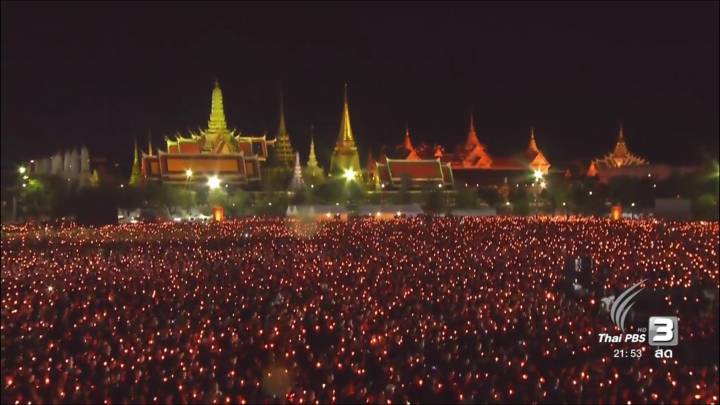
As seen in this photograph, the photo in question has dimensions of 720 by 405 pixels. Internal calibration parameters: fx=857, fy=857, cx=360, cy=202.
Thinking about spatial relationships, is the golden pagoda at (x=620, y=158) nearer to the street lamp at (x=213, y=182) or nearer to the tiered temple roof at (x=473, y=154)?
the tiered temple roof at (x=473, y=154)

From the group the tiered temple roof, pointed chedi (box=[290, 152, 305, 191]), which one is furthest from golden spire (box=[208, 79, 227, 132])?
the tiered temple roof

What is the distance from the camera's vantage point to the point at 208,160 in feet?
215

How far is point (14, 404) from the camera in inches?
331

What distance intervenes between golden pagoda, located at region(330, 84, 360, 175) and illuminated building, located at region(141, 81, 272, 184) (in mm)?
7122

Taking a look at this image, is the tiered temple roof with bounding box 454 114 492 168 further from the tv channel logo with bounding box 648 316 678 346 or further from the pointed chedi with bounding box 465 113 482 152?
the tv channel logo with bounding box 648 316 678 346

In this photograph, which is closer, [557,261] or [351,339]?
[351,339]

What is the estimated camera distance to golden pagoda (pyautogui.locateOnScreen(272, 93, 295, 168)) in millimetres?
76312

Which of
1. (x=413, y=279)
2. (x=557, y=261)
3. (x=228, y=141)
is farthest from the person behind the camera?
(x=228, y=141)

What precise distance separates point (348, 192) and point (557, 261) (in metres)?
38.6

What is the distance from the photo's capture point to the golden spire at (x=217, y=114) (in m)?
75.9

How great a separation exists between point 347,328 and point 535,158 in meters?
85.6

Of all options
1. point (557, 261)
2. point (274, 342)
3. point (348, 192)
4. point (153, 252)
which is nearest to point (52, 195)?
point (348, 192)

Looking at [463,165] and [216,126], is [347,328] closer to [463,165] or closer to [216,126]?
[216,126]

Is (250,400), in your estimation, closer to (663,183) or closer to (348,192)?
(348,192)
